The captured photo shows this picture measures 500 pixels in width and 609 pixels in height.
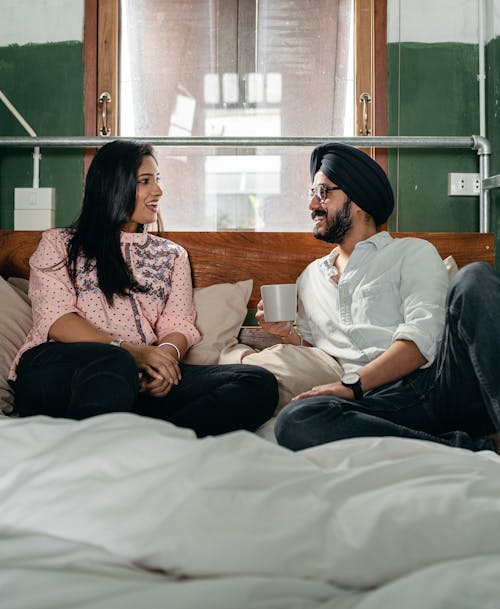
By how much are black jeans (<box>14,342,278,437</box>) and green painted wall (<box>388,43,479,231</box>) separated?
133 centimetres

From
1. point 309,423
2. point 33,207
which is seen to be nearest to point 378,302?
point 309,423

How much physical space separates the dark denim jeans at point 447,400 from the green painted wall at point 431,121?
1.33 meters

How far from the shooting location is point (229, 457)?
0.73 meters

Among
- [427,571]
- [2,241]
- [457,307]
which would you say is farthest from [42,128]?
[427,571]

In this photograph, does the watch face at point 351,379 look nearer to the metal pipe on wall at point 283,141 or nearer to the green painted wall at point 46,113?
the metal pipe on wall at point 283,141

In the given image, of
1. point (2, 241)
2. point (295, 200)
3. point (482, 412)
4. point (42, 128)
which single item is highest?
point (42, 128)

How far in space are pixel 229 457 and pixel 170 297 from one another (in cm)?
118

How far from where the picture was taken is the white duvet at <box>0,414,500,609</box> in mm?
519

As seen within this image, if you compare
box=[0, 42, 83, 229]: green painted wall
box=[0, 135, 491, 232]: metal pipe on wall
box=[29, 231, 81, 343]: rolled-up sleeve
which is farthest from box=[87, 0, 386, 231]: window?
box=[29, 231, 81, 343]: rolled-up sleeve

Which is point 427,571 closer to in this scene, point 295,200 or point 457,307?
point 457,307

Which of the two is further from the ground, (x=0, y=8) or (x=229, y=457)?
(x=0, y=8)

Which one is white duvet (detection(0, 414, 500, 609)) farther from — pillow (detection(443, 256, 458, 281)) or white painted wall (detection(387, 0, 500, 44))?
white painted wall (detection(387, 0, 500, 44))

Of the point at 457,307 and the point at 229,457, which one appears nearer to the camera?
the point at 229,457

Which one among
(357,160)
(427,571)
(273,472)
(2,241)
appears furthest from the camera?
(2,241)
